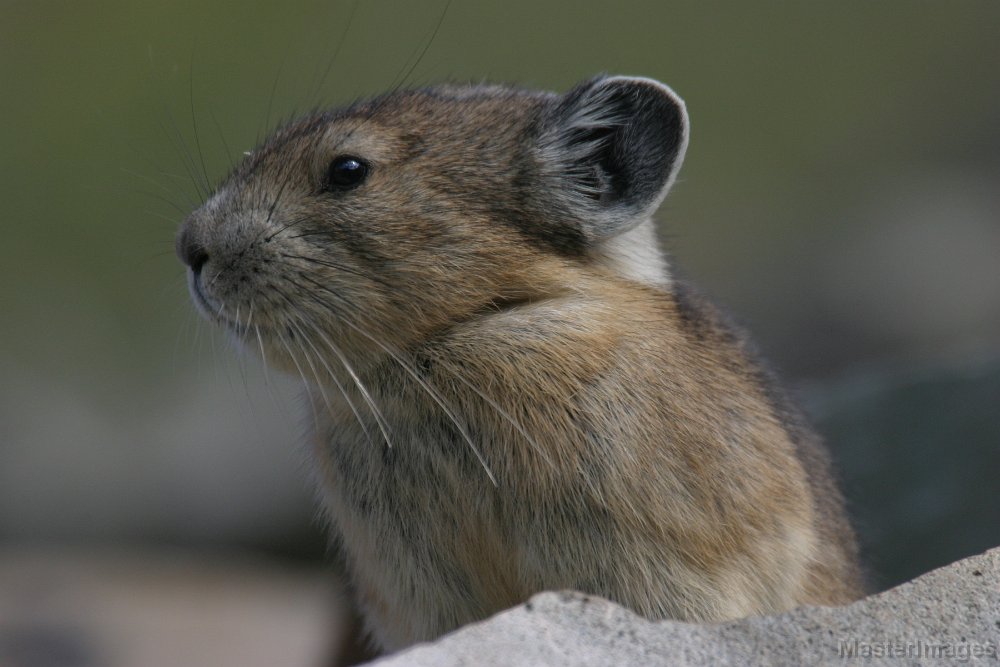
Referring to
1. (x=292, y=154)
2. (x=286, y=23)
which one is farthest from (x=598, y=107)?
(x=286, y=23)

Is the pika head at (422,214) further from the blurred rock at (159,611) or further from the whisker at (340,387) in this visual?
the blurred rock at (159,611)

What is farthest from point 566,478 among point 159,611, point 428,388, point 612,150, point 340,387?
point 159,611

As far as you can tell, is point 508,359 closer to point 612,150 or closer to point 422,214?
point 422,214

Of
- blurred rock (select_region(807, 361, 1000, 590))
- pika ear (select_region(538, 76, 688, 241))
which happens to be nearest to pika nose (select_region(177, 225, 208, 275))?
pika ear (select_region(538, 76, 688, 241))

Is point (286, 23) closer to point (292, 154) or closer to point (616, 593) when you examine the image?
point (292, 154)

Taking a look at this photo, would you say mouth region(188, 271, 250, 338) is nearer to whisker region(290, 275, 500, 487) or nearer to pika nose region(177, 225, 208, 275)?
pika nose region(177, 225, 208, 275)

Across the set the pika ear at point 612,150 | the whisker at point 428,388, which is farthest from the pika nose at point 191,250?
the pika ear at point 612,150
